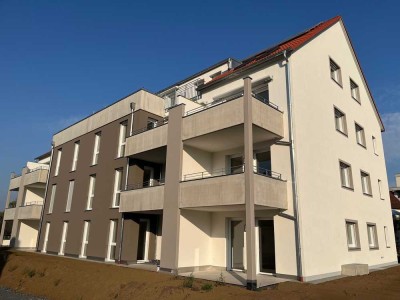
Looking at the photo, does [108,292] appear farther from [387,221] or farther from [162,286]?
[387,221]

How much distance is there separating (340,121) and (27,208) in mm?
25062

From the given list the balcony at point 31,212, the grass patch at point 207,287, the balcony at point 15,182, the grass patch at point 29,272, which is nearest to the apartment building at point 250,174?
the grass patch at point 207,287

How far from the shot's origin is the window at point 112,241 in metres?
16.7

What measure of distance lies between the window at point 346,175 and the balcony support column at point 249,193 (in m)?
7.03

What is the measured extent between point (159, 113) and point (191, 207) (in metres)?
7.91

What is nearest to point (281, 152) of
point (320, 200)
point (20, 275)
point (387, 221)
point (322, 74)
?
point (320, 200)

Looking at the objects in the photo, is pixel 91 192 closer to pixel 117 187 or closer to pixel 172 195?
pixel 117 187

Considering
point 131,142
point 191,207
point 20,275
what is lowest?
point 20,275

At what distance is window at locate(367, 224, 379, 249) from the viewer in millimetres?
16805

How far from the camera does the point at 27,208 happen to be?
26266 mm

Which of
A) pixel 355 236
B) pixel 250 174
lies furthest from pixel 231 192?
pixel 355 236

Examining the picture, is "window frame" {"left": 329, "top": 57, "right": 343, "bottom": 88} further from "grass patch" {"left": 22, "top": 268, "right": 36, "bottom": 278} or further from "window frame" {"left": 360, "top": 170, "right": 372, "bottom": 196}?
"grass patch" {"left": 22, "top": 268, "right": 36, "bottom": 278}

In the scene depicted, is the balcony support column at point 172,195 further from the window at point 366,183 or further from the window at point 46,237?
the window at point 46,237

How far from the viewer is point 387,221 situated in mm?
19188
